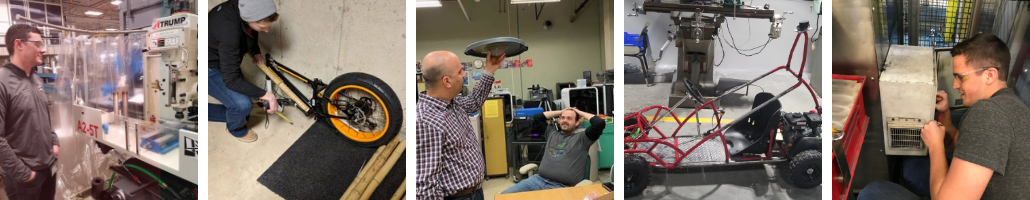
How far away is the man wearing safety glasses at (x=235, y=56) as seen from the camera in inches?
87.7

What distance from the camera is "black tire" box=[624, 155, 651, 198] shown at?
7.53 ft

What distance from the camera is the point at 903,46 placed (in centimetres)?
217

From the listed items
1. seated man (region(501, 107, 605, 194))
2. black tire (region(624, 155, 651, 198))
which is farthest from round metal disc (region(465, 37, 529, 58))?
black tire (region(624, 155, 651, 198))

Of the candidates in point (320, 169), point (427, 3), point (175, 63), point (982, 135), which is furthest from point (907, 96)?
point (175, 63)

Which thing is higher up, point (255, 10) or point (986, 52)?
point (255, 10)

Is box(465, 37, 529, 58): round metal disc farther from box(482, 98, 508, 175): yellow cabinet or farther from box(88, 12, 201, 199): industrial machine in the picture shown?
box(88, 12, 201, 199): industrial machine

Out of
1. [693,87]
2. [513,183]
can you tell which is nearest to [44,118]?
[513,183]

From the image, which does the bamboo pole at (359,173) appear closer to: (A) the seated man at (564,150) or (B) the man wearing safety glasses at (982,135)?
(A) the seated man at (564,150)

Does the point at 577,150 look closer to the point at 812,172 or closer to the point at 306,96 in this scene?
the point at 812,172

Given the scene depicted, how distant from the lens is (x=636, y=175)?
90.8 inches

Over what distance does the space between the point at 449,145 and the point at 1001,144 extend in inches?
89.6

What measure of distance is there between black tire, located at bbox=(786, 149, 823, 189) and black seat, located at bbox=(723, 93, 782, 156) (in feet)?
A: 0.52

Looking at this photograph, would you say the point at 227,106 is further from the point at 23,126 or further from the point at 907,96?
the point at 907,96

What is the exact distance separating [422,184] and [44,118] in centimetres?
214
